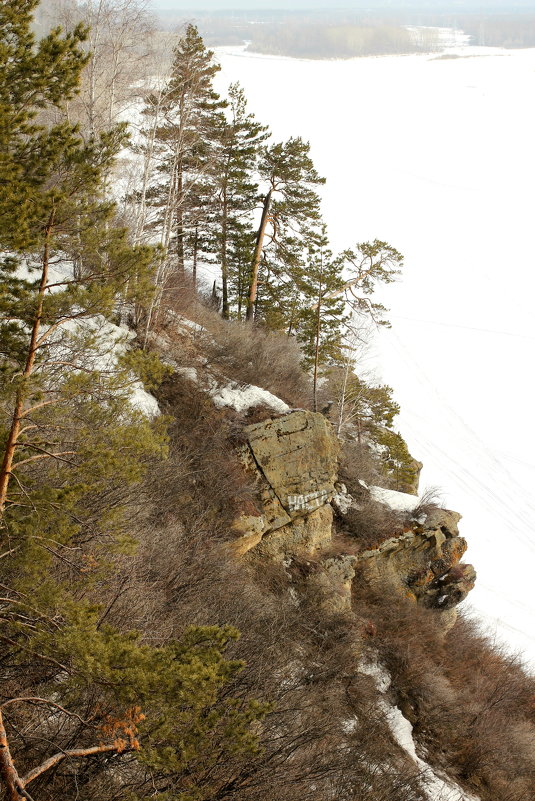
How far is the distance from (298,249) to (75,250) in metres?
17.4

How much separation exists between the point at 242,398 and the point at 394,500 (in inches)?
215

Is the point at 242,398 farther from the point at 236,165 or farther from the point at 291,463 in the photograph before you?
the point at 236,165

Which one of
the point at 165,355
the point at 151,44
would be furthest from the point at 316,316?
the point at 151,44

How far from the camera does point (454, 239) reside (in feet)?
168

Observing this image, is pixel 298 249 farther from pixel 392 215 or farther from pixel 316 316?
pixel 392 215

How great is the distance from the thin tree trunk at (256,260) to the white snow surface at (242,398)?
935 centimetres

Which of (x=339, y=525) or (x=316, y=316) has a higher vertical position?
(x=316, y=316)

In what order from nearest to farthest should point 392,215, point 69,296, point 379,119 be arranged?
1. point 69,296
2. point 392,215
3. point 379,119

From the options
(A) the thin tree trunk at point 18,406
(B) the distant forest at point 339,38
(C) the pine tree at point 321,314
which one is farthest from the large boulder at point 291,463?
(B) the distant forest at point 339,38

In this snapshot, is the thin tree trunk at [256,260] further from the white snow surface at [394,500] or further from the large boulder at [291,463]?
the large boulder at [291,463]

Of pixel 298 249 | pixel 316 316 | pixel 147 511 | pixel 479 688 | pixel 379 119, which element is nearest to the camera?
pixel 147 511

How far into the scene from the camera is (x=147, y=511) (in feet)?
34.1

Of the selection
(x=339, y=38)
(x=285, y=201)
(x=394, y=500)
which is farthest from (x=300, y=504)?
(x=339, y=38)

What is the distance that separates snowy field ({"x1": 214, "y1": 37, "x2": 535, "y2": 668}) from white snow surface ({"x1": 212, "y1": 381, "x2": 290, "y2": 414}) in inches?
443
